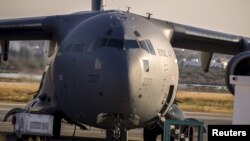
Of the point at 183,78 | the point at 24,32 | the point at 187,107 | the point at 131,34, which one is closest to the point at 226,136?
the point at 131,34

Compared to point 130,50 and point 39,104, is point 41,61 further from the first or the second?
point 130,50

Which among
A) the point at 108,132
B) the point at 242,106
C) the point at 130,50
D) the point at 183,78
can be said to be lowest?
the point at 183,78

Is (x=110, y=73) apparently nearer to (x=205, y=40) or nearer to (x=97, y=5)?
(x=97, y=5)

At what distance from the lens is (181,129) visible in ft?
71.7

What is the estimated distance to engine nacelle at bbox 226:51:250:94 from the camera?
2320 cm

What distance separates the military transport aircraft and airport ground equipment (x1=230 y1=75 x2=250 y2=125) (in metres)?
1.90

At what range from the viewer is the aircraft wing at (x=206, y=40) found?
24.4 m

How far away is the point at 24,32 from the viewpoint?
24703 millimetres

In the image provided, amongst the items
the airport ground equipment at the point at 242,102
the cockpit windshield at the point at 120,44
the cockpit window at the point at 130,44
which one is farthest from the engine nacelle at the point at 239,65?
the cockpit window at the point at 130,44

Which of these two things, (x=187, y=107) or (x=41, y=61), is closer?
(x=41, y=61)

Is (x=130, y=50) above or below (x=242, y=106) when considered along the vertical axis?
above

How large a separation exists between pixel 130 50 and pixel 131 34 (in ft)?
2.73

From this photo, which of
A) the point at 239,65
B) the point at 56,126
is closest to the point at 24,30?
the point at 56,126

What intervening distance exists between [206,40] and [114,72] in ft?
26.8
